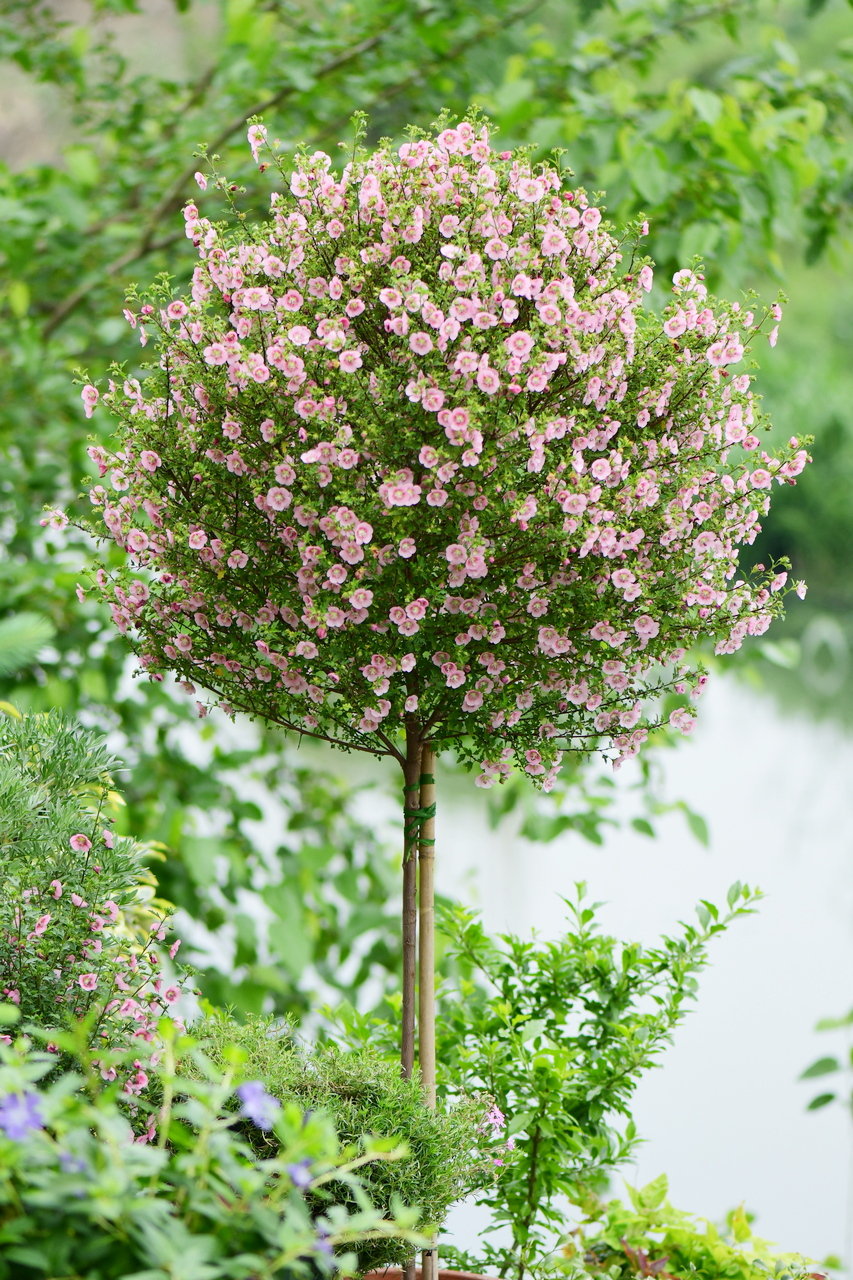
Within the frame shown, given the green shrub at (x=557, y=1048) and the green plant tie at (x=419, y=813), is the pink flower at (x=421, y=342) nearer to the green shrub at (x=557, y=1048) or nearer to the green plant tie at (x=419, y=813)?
→ the green plant tie at (x=419, y=813)

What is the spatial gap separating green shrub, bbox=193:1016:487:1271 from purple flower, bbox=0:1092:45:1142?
0.45 metres

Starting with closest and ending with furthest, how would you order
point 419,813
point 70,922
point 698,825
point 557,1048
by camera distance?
1. point 70,922
2. point 419,813
3. point 557,1048
4. point 698,825

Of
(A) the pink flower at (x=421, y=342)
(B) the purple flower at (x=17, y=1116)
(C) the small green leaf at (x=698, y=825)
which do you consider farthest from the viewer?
(C) the small green leaf at (x=698, y=825)

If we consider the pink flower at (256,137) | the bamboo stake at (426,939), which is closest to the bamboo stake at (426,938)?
the bamboo stake at (426,939)

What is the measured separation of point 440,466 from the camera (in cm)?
110

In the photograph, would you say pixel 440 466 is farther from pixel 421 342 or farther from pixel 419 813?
pixel 419 813

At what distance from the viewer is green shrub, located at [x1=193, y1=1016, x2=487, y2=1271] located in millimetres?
1217

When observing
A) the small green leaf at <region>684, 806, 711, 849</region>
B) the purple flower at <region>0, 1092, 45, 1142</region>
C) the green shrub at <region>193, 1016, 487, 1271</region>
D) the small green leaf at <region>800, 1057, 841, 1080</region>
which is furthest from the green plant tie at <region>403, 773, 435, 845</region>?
the small green leaf at <region>684, 806, 711, 849</region>

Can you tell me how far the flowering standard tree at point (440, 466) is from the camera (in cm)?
112

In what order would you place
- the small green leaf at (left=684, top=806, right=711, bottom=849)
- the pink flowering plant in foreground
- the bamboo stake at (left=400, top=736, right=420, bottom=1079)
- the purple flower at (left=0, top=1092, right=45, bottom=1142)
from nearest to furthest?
the purple flower at (left=0, top=1092, right=45, bottom=1142)
the pink flowering plant in foreground
the bamboo stake at (left=400, top=736, right=420, bottom=1079)
the small green leaf at (left=684, top=806, right=711, bottom=849)

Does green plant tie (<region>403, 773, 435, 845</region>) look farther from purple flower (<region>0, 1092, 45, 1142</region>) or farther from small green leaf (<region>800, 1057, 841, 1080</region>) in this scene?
purple flower (<region>0, 1092, 45, 1142</region>)

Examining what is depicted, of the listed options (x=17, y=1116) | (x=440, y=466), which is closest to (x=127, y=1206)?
(x=17, y=1116)

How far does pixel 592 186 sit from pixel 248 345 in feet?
5.13

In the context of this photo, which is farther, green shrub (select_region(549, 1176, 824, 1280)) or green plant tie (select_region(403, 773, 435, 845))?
green shrub (select_region(549, 1176, 824, 1280))
